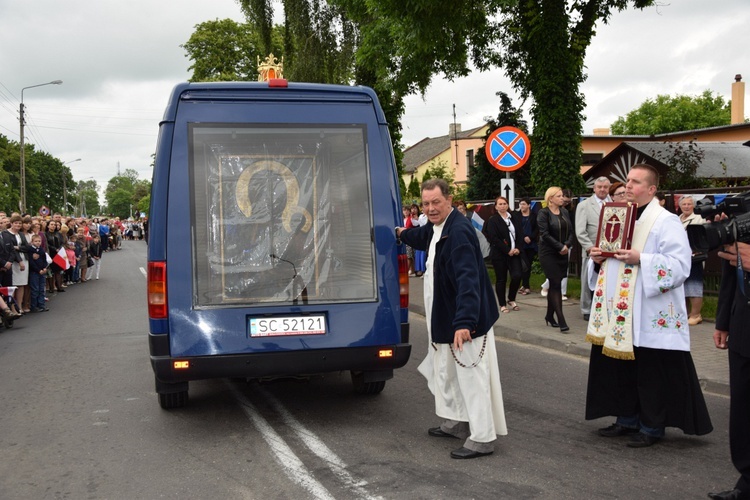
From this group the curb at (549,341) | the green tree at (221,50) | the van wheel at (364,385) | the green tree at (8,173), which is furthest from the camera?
the green tree at (8,173)

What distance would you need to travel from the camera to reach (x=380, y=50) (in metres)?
19.7

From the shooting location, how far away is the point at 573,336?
32.7ft

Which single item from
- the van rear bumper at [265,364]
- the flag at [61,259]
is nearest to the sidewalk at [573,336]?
the van rear bumper at [265,364]

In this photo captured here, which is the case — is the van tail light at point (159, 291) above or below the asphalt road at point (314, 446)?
above

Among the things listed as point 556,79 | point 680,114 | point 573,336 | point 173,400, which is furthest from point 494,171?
point 680,114

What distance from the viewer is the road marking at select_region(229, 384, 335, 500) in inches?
187

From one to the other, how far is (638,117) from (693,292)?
82.5 m

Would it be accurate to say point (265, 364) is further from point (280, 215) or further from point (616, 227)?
point (616, 227)

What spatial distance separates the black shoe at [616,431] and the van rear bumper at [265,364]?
5.94 feet

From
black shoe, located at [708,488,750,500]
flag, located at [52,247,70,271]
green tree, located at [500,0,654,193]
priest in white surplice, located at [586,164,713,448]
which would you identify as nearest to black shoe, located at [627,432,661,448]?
priest in white surplice, located at [586,164,713,448]

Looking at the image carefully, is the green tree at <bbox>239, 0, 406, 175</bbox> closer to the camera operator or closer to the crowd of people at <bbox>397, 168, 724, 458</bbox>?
the crowd of people at <bbox>397, 168, 724, 458</bbox>

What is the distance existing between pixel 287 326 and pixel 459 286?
146 centimetres

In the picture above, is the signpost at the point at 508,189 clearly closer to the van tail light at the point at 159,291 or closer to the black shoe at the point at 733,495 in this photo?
the van tail light at the point at 159,291

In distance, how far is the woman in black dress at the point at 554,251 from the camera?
34.0ft
